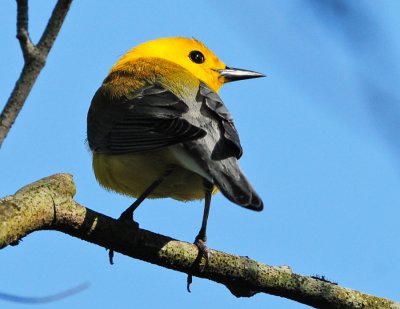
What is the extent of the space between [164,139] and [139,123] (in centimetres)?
47

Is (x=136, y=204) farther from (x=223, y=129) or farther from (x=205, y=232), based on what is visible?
(x=223, y=129)

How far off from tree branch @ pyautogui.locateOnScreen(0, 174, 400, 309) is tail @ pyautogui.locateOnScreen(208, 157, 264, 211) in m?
0.31

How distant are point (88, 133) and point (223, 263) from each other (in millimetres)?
2192

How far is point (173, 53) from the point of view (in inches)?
286

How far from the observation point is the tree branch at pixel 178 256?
12.7 ft

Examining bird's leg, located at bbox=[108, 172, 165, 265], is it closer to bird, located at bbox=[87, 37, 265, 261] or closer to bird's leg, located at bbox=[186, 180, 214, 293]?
bird, located at bbox=[87, 37, 265, 261]

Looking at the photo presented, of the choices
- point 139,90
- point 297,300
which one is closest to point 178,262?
point 297,300

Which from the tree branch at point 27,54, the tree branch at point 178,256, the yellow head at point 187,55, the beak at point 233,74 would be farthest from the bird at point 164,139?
the tree branch at point 27,54


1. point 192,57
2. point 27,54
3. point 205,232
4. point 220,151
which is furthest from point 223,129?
point 27,54

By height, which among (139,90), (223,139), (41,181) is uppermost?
(139,90)

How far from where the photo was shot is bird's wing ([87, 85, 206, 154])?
4668 millimetres

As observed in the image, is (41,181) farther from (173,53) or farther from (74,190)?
(173,53)

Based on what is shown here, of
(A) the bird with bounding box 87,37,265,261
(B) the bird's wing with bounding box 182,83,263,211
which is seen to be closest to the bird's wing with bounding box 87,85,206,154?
(A) the bird with bounding box 87,37,265,261

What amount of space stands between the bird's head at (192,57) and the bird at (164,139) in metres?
0.54
